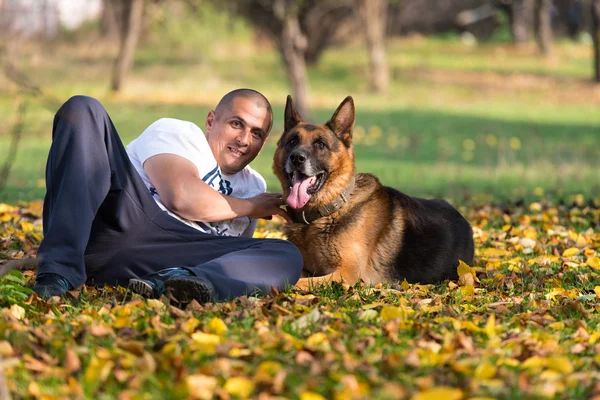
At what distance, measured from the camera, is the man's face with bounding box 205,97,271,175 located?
5523 mm

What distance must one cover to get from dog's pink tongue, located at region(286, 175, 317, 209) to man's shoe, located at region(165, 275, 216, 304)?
4.02 feet

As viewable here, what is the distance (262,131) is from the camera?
18.5 ft

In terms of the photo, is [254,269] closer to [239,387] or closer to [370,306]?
[370,306]

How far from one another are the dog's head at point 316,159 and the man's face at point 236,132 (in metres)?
0.27

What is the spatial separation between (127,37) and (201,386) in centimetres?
2315

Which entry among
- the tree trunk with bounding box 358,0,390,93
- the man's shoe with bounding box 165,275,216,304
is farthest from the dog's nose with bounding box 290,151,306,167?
the tree trunk with bounding box 358,0,390,93

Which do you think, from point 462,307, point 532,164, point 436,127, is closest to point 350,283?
point 462,307

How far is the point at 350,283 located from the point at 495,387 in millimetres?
2355

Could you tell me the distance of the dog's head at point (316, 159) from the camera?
220 inches

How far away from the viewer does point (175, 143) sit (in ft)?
16.9

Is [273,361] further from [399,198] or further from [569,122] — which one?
[569,122]

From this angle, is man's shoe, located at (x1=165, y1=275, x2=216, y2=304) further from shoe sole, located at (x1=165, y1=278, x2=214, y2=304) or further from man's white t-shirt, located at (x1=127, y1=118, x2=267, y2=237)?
man's white t-shirt, located at (x1=127, y1=118, x2=267, y2=237)

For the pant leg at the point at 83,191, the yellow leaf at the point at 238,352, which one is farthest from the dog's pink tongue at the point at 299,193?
the yellow leaf at the point at 238,352

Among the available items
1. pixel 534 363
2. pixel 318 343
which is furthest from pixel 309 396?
pixel 534 363
